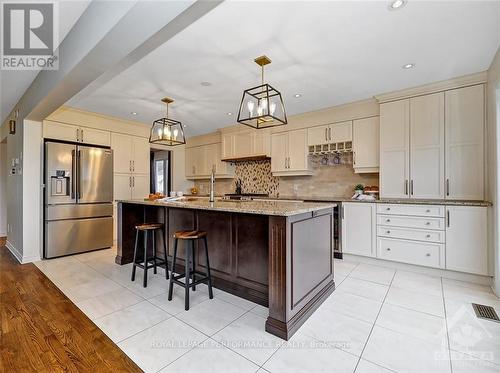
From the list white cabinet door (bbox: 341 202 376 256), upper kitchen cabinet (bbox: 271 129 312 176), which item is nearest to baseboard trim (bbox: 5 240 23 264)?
upper kitchen cabinet (bbox: 271 129 312 176)

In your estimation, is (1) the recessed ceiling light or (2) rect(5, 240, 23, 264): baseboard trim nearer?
(1) the recessed ceiling light

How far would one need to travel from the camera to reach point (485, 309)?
2275 mm

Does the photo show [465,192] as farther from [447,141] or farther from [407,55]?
[407,55]

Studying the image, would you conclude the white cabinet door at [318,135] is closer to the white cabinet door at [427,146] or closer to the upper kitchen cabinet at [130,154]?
the white cabinet door at [427,146]

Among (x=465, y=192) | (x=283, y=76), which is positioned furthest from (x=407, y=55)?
(x=465, y=192)

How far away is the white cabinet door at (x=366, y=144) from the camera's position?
12.7 feet

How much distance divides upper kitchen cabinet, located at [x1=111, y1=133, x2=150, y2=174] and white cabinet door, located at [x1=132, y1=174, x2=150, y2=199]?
0.43 ft

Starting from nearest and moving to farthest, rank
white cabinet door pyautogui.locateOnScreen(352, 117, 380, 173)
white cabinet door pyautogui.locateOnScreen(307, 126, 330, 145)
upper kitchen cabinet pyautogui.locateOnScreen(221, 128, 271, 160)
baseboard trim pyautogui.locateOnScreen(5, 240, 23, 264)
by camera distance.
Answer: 1. baseboard trim pyautogui.locateOnScreen(5, 240, 23, 264)
2. white cabinet door pyautogui.locateOnScreen(352, 117, 380, 173)
3. white cabinet door pyautogui.locateOnScreen(307, 126, 330, 145)
4. upper kitchen cabinet pyautogui.locateOnScreen(221, 128, 271, 160)

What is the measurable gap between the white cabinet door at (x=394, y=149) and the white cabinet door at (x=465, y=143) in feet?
1.54

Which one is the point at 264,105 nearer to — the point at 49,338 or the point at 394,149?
the point at 394,149

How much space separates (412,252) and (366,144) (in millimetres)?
1732

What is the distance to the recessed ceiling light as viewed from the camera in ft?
5.98

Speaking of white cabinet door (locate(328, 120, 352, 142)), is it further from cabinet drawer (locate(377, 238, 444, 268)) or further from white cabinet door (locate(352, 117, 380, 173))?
cabinet drawer (locate(377, 238, 444, 268))

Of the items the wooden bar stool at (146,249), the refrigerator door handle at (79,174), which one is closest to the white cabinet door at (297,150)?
the wooden bar stool at (146,249)
